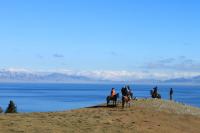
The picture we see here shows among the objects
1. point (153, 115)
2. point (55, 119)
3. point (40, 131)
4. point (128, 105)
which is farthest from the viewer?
point (128, 105)

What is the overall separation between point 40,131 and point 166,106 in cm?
1676

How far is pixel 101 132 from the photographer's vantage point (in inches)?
1417

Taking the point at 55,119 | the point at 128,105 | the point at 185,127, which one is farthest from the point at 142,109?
the point at 55,119

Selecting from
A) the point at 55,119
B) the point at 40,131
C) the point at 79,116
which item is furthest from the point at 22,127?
the point at 79,116

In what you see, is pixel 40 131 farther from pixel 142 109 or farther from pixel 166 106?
pixel 166 106

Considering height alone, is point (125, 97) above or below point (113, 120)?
above

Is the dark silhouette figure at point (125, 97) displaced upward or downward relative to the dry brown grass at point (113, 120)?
upward

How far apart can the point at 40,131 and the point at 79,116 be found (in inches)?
291

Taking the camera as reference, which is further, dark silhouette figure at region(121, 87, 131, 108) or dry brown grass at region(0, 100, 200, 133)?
dark silhouette figure at region(121, 87, 131, 108)

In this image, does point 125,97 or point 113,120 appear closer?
point 113,120

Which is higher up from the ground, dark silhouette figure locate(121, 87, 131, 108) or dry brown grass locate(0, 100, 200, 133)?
dark silhouette figure locate(121, 87, 131, 108)

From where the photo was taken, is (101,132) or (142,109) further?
(142,109)

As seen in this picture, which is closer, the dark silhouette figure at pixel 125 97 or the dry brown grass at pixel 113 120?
the dry brown grass at pixel 113 120

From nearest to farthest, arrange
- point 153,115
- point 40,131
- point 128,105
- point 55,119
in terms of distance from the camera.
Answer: point 40,131 → point 55,119 → point 153,115 → point 128,105
